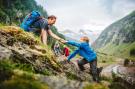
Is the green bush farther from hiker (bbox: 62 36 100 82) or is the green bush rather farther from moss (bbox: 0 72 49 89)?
hiker (bbox: 62 36 100 82)

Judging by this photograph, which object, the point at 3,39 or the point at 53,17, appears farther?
the point at 53,17

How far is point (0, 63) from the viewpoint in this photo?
6.42 meters

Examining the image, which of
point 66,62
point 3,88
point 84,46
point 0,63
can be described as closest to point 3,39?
point 0,63

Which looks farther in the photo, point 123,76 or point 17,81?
point 123,76

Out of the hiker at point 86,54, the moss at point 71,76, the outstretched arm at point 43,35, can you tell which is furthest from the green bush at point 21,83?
the hiker at point 86,54

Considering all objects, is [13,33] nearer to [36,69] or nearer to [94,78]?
[36,69]

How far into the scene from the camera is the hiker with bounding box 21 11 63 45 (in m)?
12.0

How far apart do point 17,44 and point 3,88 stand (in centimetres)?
437

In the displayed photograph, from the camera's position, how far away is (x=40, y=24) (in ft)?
40.0

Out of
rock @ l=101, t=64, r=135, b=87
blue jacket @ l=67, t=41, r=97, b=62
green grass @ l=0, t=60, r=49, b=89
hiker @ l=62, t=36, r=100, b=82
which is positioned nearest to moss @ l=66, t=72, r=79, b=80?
hiker @ l=62, t=36, r=100, b=82

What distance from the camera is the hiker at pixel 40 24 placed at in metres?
12.0

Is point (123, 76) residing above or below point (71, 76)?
below

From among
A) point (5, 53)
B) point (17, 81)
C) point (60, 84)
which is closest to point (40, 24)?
point (5, 53)

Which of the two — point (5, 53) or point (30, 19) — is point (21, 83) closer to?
point (5, 53)
